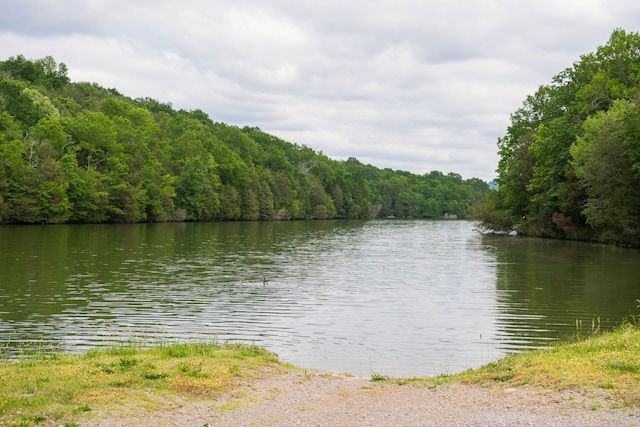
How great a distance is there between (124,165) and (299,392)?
90.1 metres

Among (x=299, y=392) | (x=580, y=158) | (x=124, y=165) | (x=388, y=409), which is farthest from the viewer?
(x=124, y=165)

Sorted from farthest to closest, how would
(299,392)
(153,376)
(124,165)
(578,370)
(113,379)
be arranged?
(124,165), (299,392), (578,370), (153,376), (113,379)

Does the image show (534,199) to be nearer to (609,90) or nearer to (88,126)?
(609,90)

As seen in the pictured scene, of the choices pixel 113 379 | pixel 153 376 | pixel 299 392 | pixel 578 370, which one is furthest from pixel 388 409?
pixel 113 379

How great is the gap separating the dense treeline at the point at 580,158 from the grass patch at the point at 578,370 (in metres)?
40.1

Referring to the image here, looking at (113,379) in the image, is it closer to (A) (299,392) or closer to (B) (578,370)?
(A) (299,392)

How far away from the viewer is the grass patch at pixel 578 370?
35.3ft

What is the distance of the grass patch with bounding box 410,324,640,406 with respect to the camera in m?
10.8

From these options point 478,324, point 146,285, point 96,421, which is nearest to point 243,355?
point 96,421

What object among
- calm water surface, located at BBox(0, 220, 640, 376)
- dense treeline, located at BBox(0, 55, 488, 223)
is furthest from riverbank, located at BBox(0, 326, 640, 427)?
dense treeline, located at BBox(0, 55, 488, 223)

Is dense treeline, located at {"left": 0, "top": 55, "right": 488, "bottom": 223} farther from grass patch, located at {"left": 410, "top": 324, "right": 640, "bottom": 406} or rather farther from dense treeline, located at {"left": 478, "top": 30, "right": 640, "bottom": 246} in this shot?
grass patch, located at {"left": 410, "top": 324, "right": 640, "bottom": 406}

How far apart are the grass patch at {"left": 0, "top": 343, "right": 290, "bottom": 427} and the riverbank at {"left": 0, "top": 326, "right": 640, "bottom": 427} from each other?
0.7 inches

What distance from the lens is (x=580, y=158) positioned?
59.0 meters

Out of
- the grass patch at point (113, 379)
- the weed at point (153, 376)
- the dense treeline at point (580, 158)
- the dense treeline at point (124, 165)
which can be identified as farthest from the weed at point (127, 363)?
the dense treeline at point (124, 165)
